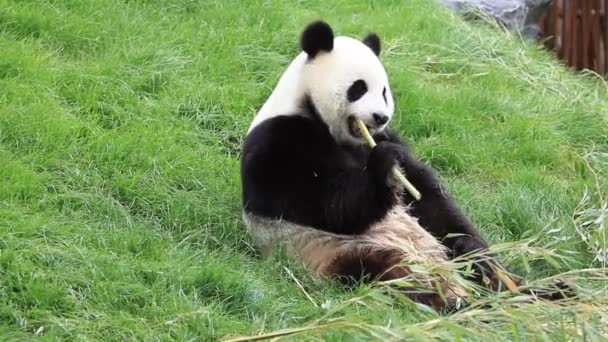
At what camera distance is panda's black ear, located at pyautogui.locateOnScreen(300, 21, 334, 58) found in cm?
524

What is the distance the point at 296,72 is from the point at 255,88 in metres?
1.35

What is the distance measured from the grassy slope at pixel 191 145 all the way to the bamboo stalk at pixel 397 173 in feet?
1.84

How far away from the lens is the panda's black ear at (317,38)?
5238 millimetres

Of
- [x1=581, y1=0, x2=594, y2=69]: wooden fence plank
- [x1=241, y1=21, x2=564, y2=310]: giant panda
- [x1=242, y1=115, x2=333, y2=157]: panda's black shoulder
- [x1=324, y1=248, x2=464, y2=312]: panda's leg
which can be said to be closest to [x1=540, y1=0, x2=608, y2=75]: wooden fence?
[x1=581, y1=0, x2=594, y2=69]: wooden fence plank

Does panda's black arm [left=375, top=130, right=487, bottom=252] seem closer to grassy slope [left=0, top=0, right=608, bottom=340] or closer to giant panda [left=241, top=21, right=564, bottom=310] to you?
giant panda [left=241, top=21, right=564, bottom=310]

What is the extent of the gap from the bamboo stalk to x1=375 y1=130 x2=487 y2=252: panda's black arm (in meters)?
0.16

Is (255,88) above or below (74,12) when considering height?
below

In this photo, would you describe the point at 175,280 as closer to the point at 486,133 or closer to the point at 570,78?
the point at 486,133

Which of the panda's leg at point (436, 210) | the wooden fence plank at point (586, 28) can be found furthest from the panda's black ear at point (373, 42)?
the wooden fence plank at point (586, 28)

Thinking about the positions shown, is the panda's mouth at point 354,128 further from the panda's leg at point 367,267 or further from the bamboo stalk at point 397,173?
the panda's leg at point 367,267

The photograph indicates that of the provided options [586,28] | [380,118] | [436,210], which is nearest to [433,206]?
[436,210]

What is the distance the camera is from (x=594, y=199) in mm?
6207

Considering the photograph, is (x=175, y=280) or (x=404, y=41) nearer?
(x=175, y=280)

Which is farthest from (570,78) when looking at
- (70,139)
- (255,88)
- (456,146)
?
(70,139)
